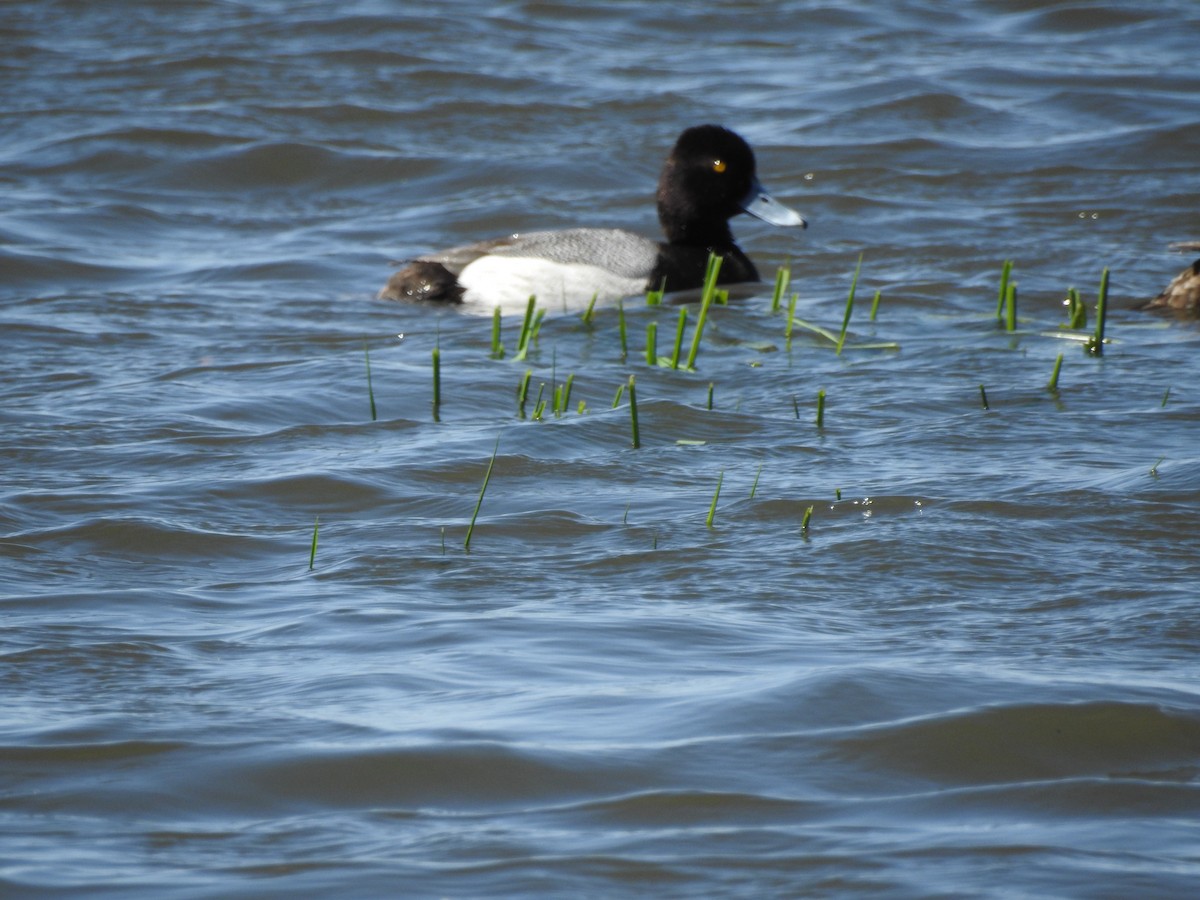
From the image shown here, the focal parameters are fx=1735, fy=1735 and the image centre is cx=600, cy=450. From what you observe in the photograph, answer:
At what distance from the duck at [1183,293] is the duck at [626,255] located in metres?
2.48

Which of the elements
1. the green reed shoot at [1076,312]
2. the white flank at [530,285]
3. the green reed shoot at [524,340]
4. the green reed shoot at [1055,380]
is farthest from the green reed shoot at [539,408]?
the white flank at [530,285]

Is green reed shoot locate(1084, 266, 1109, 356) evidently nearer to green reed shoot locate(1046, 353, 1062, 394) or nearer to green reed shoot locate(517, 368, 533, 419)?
green reed shoot locate(1046, 353, 1062, 394)

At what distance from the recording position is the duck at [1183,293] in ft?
26.8

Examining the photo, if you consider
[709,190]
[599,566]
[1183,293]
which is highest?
[709,190]

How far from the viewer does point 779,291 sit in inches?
341

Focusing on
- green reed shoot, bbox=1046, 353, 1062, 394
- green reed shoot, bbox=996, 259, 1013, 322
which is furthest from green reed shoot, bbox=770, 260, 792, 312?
green reed shoot, bbox=1046, 353, 1062, 394

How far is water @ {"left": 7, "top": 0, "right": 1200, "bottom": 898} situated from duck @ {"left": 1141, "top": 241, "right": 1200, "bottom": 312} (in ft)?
0.59

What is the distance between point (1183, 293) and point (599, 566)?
15.3 feet

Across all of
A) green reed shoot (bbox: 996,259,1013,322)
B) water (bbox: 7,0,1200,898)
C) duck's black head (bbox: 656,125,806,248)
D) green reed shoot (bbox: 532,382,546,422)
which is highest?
duck's black head (bbox: 656,125,806,248)

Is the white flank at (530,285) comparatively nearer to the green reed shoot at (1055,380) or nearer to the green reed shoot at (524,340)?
the green reed shoot at (524,340)

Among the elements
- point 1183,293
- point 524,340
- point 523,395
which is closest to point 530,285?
point 524,340

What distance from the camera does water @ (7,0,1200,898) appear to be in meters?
3.13

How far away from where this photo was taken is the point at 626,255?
970 cm

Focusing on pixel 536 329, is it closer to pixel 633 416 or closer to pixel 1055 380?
pixel 633 416
